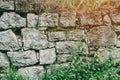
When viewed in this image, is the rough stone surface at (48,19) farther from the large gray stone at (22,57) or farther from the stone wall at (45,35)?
the large gray stone at (22,57)

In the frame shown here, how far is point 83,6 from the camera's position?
15.8 feet

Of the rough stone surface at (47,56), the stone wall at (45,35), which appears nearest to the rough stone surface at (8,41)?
the stone wall at (45,35)

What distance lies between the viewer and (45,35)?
15.7 ft

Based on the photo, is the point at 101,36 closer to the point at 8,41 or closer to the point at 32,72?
the point at 32,72

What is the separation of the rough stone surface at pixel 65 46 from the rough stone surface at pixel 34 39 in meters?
0.17

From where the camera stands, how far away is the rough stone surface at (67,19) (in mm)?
4777

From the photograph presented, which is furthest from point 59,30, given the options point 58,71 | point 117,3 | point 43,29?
point 117,3

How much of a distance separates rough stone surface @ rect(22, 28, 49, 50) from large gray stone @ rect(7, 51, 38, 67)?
9 cm

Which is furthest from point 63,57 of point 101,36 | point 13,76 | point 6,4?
point 6,4

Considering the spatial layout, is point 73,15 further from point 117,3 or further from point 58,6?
point 117,3

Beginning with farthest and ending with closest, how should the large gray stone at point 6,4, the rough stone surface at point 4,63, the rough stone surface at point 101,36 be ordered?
the rough stone surface at point 101,36 < the rough stone surface at point 4,63 < the large gray stone at point 6,4

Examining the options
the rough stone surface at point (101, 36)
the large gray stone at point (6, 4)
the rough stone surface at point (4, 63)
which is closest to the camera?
the large gray stone at point (6, 4)

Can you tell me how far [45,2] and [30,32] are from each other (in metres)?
0.46

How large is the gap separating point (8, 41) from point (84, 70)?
111 centimetres
